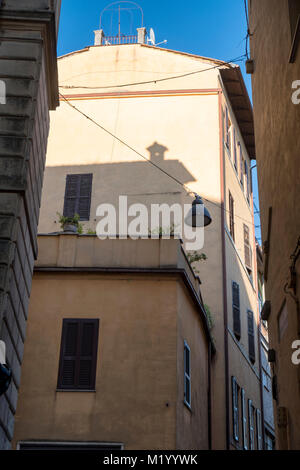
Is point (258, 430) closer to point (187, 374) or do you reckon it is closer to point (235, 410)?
point (235, 410)

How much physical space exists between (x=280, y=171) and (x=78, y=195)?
1121cm

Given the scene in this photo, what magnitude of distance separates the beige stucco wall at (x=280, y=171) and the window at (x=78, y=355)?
3671mm

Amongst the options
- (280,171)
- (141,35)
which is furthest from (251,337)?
(280,171)

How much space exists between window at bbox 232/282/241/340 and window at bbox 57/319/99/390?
304 inches

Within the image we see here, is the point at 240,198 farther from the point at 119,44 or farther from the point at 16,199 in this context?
the point at 16,199

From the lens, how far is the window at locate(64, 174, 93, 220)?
21672mm

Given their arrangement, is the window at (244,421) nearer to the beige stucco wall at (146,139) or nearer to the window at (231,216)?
the beige stucco wall at (146,139)

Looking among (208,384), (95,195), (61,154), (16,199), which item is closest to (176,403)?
(208,384)

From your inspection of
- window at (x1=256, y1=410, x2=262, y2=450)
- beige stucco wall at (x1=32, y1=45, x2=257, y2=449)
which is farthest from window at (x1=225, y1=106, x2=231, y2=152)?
window at (x1=256, y1=410, x2=262, y2=450)

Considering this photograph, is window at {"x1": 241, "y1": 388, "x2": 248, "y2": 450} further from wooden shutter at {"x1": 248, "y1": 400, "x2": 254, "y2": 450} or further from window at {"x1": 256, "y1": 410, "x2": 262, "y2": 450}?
window at {"x1": 256, "y1": 410, "x2": 262, "y2": 450}

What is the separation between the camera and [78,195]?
21984mm

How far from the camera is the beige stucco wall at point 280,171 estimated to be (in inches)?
404

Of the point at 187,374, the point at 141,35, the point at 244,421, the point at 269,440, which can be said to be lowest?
the point at 187,374
